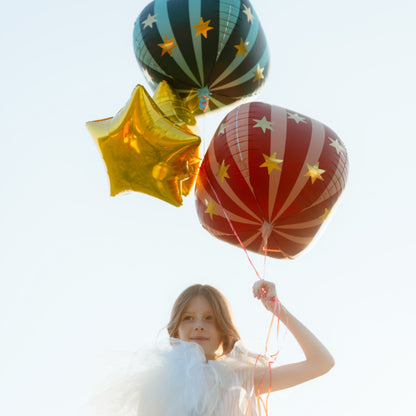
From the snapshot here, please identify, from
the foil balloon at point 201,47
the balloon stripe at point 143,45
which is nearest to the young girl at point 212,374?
the foil balloon at point 201,47

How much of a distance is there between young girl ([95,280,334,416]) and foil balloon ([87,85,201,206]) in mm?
1441

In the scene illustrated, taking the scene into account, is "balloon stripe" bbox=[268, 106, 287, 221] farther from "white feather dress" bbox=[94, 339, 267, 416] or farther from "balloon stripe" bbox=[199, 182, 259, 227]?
"white feather dress" bbox=[94, 339, 267, 416]

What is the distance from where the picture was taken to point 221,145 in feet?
13.8

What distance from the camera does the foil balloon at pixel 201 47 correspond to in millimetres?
4668

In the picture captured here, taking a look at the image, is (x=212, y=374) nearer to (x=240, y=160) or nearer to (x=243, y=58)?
(x=240, y=160)

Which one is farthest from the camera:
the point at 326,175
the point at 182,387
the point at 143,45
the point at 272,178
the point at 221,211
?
the point at 143,45

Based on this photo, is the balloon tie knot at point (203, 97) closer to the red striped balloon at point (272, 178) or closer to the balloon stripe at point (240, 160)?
the red striped balloon at point (272, 178)

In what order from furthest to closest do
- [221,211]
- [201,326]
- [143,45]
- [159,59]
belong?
[143,45], [159,59], [221,211], [201,326]

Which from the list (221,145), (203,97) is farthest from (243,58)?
(221,145)

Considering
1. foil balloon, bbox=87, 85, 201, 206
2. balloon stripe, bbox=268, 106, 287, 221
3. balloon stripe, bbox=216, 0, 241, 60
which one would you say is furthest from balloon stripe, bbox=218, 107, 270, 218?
balloon stripe, bbox=216, 0, 241, 60

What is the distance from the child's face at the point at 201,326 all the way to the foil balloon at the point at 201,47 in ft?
7.29

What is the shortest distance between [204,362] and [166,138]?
186cm

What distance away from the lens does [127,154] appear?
4254 millimetres

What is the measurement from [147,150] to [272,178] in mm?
1022
